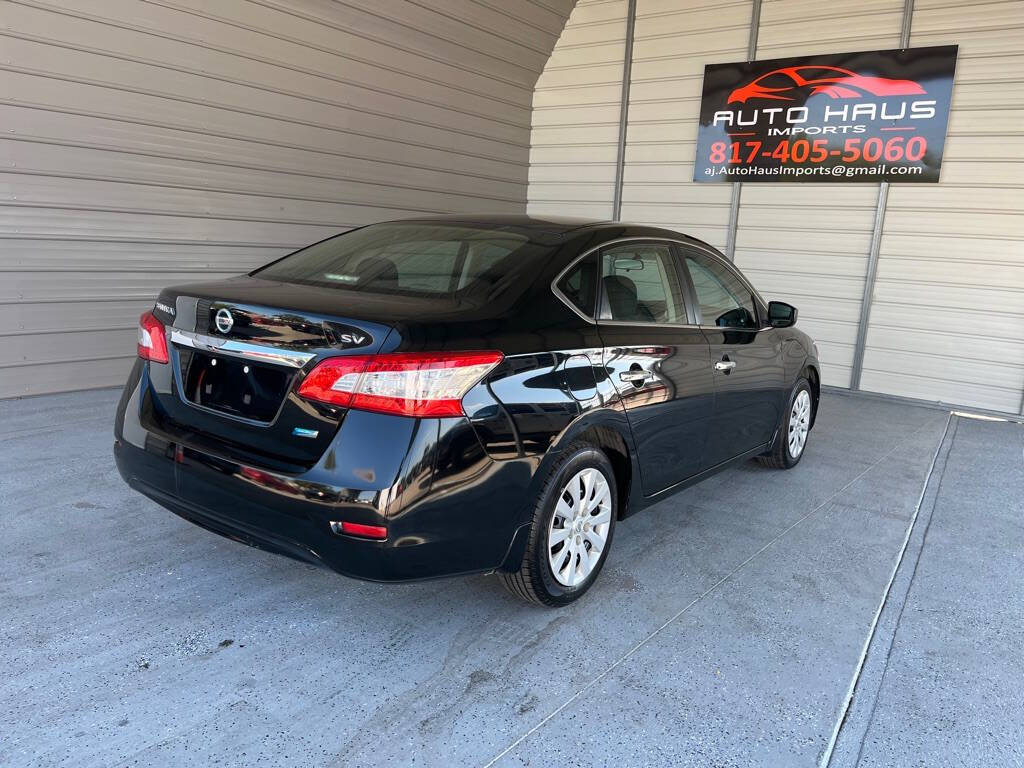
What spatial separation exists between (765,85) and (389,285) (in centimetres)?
683

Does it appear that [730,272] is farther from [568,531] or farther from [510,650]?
[510,650]

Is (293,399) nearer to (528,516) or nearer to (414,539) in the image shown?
(414,539)

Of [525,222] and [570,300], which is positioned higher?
[525,222]

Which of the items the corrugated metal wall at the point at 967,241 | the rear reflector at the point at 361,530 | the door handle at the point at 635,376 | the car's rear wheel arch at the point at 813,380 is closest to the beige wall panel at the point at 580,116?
the corrugated metal wall at the point at 967,241

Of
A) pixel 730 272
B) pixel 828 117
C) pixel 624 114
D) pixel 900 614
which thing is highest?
pixel 624 114

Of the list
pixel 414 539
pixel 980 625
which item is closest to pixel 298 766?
pixel 414 539

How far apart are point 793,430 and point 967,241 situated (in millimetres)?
3788

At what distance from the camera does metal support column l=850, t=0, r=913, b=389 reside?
7234 millimetres

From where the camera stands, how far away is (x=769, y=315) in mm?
4293

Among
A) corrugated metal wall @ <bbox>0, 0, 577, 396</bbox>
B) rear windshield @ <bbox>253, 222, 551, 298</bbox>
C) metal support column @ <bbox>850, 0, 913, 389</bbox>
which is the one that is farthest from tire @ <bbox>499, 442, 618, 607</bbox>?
metal support column @ <bbox>850, 0, 913, 389</bbox>

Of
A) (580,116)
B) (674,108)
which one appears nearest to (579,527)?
(674,108)

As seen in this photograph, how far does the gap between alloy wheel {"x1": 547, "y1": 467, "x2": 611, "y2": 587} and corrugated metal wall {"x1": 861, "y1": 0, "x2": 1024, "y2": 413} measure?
5.88m

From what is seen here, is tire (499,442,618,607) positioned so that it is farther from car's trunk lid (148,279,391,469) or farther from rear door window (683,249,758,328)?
rear door window (683,249,758,328)

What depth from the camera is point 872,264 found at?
7.61m
